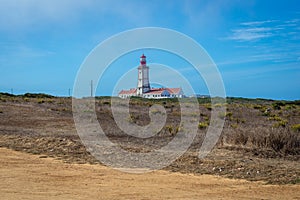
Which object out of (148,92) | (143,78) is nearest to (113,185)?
(143,78)

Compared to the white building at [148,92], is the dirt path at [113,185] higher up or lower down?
lower down

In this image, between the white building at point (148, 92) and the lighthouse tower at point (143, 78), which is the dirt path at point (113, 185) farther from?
the white building at point (148, 92)

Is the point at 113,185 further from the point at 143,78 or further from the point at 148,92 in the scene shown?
the point at 148,92

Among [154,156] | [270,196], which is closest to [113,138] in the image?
[154,156]

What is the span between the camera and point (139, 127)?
22984 mm

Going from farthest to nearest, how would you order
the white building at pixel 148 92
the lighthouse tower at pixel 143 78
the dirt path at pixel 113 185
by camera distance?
the white building at pixel 148 92 < the lighthouse tower at pixel 143 78 < the dirt path at pixel 113 185

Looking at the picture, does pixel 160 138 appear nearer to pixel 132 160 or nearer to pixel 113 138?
pixel 113 138

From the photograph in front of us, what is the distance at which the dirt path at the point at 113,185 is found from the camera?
7.99 meters

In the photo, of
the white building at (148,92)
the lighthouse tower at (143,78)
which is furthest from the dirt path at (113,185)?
the white building at (148,92)

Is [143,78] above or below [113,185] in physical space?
above

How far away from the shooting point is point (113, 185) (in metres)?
8.95

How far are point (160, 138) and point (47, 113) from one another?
1282 centimetres

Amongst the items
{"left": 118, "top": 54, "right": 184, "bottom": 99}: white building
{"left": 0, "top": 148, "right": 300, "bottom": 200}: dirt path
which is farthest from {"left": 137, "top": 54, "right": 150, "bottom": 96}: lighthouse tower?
{"left": 0, "top": 148, "right": 300, "bottom": 200}: dirt path

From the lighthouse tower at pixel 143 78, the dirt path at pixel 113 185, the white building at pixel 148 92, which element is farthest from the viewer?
the white building at pixel 148 92
